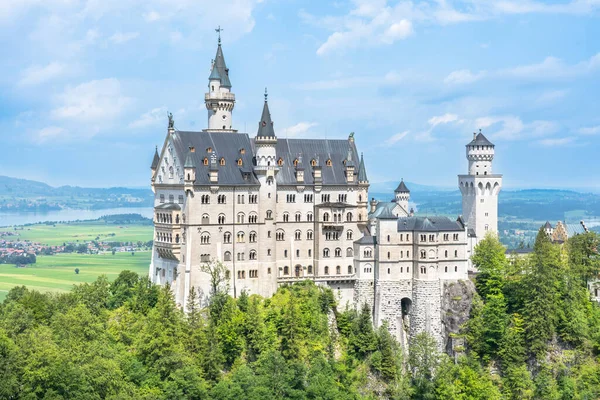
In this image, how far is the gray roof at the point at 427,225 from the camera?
11075 centimetres

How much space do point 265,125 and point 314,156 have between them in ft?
28.7

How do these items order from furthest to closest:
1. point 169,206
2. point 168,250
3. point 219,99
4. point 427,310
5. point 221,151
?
point 219,99, point 427,310, point 221,151, point 168,250, point 169,206

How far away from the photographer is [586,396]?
10356cm

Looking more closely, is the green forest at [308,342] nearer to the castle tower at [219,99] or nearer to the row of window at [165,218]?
the row of window at [165,218]

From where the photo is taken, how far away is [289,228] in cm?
11169

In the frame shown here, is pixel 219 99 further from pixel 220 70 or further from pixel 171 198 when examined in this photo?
pixel 171 198

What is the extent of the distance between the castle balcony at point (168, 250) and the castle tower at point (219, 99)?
675 inches

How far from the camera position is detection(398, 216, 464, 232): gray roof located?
111 metres

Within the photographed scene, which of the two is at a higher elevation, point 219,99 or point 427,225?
point 219,99

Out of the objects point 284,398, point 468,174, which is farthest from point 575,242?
point 284,398

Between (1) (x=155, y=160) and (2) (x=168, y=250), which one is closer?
(2) (x=168, y=250)

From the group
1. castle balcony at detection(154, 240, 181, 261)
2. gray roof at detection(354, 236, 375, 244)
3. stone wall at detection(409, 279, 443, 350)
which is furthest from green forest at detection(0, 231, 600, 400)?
gray roof at detection(354, 236, 375, 244)

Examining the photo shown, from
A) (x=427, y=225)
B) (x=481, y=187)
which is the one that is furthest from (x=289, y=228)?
(x=481, y=187)

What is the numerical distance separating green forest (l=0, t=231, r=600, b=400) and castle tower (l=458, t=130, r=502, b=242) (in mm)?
4432
